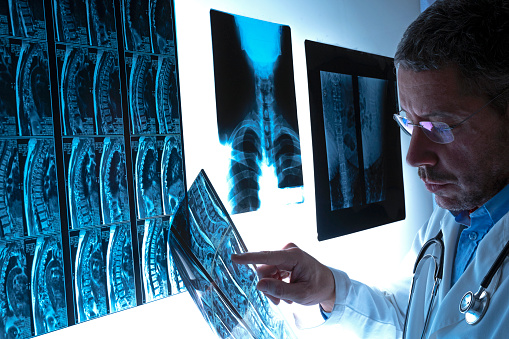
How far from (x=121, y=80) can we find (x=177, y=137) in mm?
202

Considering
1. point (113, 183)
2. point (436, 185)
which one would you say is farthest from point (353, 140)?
point (113, 183)

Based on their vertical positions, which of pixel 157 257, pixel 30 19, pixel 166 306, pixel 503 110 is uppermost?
pixel 30 19

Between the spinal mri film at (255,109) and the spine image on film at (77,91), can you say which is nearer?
the spine image on film at (77,91)

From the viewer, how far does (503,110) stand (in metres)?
1.03

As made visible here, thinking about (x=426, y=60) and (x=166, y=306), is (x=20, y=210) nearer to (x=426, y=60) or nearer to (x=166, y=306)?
(x=166, y=306)

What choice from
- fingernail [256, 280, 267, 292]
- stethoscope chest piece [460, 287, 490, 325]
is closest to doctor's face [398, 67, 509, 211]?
stethoscope chest piece [460, 287, 490, 325]

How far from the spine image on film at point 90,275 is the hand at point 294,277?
1.14 ft

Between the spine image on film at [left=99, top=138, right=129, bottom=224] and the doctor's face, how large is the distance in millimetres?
713

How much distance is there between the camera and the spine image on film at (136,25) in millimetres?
1073

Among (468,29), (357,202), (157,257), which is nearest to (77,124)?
(157,257)

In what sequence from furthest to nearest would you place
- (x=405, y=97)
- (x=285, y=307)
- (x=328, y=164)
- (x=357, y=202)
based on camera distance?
(x=357, y=202) < (x=328, y=164) < (x=285, y=307) < (x=405, y=97)

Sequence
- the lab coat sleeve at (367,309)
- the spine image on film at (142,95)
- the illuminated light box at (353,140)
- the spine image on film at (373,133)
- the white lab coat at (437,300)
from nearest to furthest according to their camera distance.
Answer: the white lab coat at (437,300)
the spine image on film at (142,95)
the lab coat sleeve at (367,309)
the illuminated light box at (353,140)
the spine image on film at (373,133)

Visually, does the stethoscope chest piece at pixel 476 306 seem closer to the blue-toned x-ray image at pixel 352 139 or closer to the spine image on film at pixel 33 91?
the blue-toned x-ray image at pixel 352 139

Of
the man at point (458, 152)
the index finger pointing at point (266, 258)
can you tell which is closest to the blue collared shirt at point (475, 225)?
the man at point (458, 152)
